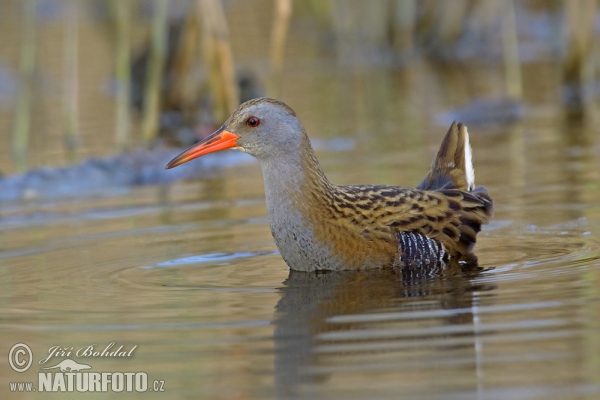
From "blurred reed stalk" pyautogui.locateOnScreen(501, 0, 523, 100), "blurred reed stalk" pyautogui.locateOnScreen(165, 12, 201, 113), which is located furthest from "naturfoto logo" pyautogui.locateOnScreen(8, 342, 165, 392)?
"blurred reed stalk" pyautogui.locateOnScreen(501, 0, 523, 100)

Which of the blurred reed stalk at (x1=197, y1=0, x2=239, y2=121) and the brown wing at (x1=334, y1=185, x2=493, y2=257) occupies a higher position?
the blurred reed stalk at (x1=197, y1=0, x2=239, y2=121)

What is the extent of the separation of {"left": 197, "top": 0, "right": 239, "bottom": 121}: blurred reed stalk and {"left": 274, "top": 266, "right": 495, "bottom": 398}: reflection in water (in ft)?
17.9

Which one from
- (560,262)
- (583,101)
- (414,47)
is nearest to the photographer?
(560,262)

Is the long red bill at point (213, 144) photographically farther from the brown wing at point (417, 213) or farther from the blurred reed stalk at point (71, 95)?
the blurred reed stalk at point (71, 95)

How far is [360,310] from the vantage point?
17.5ft

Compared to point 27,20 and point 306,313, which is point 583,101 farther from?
point 306,313

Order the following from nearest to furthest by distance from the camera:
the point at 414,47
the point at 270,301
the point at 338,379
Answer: the point at 338,379, the point at 270,301, the point at 414,47

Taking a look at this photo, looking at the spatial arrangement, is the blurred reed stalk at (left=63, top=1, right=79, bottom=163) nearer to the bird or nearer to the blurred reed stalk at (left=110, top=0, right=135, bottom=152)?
the blurred reed stalk at (left=110, top=0, right=135, bottom=152)

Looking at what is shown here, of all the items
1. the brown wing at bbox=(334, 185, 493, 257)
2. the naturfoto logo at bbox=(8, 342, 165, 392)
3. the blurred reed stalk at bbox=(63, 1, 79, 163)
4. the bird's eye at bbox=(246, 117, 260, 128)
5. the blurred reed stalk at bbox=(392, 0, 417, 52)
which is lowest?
the naturfoto logo at bbox=(8, 342, 165, 392)

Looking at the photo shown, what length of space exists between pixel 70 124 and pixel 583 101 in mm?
5676

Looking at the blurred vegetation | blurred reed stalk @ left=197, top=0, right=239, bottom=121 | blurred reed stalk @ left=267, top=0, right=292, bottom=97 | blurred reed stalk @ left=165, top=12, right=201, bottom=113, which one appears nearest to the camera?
blurred reed stalk @ left=267, top=0, right=292, bottom=97

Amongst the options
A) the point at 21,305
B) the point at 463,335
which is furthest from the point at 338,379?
the point at 21,305

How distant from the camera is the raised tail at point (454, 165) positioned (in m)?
7.37

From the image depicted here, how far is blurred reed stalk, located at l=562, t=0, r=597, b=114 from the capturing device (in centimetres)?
1278
